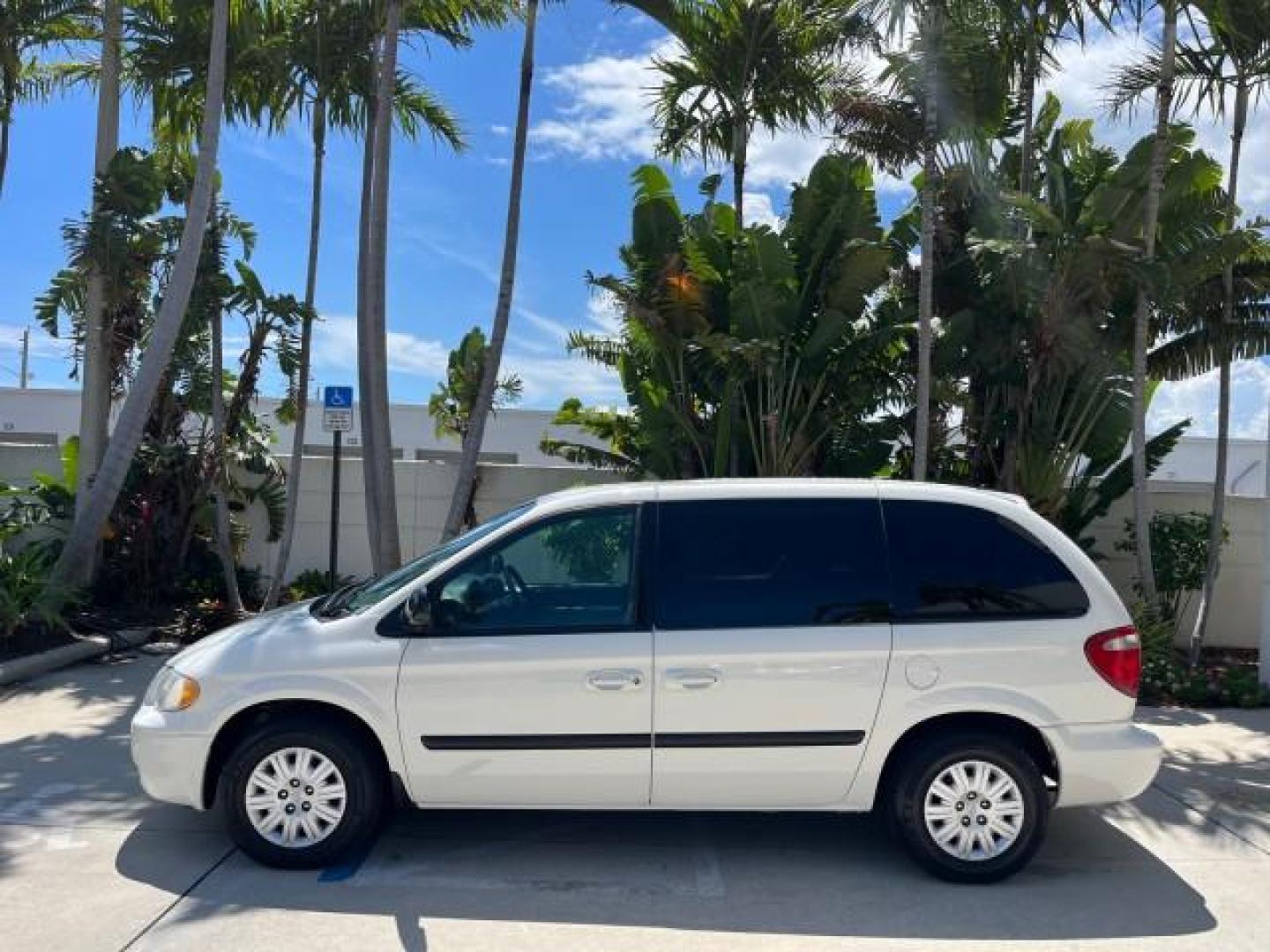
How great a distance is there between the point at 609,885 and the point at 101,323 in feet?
30.5

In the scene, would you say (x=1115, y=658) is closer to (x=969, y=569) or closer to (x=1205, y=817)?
(x=969, y=569)

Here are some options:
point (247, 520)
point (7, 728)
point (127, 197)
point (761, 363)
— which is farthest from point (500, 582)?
Answer: point (247, 520)

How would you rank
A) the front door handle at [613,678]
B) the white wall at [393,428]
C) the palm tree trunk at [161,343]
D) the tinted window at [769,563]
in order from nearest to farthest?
the front door handle at [613,678], the tinted window at [769,563], the palm tree trunk at [161,343], the white wall at [393,428]

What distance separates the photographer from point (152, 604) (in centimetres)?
1150

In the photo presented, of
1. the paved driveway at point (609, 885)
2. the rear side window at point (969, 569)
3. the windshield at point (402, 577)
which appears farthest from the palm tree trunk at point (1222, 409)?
the windshield at point (402, 577)

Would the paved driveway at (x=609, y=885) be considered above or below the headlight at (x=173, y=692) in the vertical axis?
below

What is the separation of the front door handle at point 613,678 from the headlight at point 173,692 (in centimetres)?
177

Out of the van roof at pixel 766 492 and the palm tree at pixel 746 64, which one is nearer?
the van roof at pixel 766 492

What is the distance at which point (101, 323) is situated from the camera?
11.4 metres

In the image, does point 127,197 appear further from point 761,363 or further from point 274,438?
point 761,363

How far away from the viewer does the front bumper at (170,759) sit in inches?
189

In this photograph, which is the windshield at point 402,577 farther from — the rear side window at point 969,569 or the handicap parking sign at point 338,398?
the handicap parking sign at point 338,398

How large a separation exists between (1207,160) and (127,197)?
34.8 feet

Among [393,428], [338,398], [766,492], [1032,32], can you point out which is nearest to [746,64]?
Result: [1032,32]
